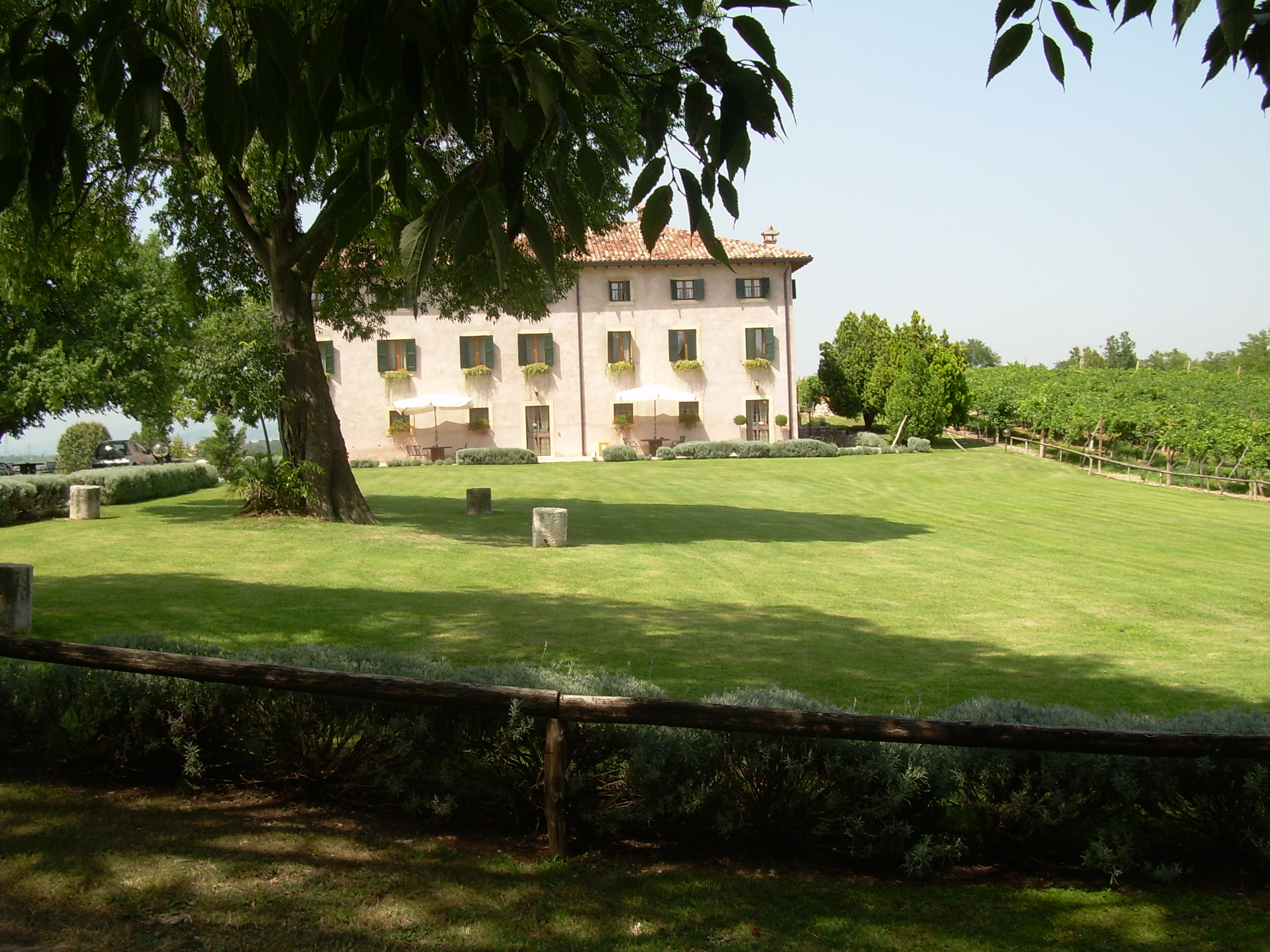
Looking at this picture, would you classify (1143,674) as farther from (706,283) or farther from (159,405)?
(706,283)

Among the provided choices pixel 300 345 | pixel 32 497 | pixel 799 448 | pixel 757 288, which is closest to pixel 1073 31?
pixel 300 345

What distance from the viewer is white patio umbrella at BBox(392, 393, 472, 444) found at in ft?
135

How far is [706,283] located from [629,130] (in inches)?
1187

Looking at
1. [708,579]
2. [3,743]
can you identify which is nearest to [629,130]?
[708,579]

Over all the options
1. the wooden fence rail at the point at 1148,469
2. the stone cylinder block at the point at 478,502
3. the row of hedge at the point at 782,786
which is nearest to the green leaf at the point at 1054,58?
the row of hedge at the point at 782,786

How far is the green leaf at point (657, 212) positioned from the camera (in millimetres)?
2846

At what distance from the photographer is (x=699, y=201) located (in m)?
2.88

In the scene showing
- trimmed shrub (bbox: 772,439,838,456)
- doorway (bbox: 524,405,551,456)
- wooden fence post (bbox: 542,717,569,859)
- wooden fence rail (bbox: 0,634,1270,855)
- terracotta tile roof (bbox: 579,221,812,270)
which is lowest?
wooden fence post (bbox: 542,717,569,859)

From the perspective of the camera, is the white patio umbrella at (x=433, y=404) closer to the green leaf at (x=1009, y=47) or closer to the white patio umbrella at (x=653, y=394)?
the white patio umbrella at (x=653, y=394)

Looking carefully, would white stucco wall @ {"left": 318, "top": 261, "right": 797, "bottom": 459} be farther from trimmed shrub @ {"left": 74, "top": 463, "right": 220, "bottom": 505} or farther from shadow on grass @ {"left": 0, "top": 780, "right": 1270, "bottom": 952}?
shadow on grass @ {"left": 0, "top": 780, "right": 1270, "bottom": 952}

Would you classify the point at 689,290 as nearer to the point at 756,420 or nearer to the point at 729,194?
the point at 756,420

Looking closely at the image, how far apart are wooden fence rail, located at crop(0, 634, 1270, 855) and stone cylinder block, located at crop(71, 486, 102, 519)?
1646 cm

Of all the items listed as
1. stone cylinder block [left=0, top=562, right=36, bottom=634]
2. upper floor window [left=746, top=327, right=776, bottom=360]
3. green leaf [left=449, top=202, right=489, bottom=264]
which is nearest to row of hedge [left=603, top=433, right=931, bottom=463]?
upper floor window [left=746, top=327, right=776, bottom=360]

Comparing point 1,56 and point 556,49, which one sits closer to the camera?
point 556,49
